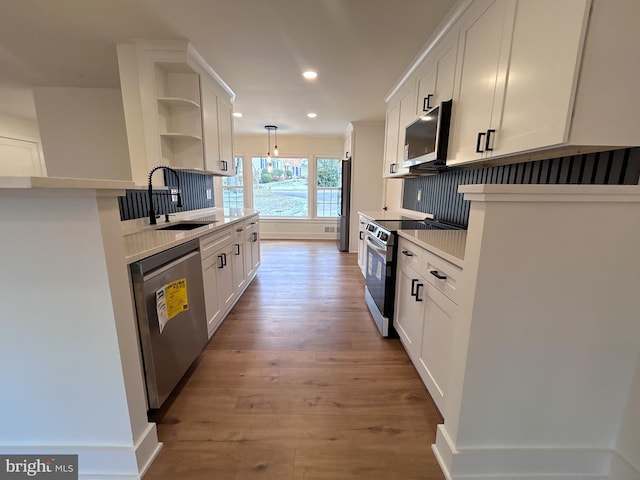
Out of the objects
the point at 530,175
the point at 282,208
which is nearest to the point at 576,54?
the point at 530,175

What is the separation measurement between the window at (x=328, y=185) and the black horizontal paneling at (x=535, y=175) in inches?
133

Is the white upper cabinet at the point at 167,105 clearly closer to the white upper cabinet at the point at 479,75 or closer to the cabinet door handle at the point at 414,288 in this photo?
the white upper cabinet at the point at 479,75

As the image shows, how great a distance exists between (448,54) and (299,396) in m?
2.56

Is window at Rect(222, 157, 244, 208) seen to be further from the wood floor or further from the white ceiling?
the wood floor

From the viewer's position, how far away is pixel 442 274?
139cm

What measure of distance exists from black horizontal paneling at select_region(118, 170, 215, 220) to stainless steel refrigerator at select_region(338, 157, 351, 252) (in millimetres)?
2463

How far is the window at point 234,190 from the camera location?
6.29m

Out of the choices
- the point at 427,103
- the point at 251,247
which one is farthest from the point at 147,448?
the point at 427,103

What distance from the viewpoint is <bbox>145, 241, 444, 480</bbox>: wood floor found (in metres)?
1.21

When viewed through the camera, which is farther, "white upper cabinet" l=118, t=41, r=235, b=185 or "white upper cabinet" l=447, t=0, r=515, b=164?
"white upper cabinet" l=118, t=41, r=235, b=185

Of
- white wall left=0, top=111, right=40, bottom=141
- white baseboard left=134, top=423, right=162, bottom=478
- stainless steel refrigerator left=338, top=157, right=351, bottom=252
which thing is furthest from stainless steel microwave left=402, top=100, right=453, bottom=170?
white wall left=0, top=111, right=40, bottom=141

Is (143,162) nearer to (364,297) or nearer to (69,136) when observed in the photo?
(69,136)

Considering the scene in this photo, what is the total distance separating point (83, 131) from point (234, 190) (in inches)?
133

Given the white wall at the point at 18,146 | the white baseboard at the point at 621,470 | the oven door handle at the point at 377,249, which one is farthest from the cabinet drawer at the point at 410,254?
the white wall at the point at 18,146
